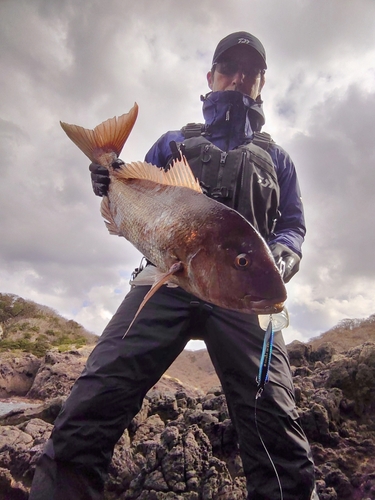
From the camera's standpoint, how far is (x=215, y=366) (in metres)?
2.94

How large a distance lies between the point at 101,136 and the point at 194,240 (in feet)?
5.38

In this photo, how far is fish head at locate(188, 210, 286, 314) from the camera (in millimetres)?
1682

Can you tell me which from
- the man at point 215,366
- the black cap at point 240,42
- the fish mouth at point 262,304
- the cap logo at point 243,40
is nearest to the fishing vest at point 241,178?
the man at point 215,366

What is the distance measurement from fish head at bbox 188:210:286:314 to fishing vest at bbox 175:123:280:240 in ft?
4.39

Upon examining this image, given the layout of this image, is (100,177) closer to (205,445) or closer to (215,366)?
(215,366)

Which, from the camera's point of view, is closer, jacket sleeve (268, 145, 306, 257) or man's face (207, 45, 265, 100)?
jacket sleeve (268, 145, 306, 257)

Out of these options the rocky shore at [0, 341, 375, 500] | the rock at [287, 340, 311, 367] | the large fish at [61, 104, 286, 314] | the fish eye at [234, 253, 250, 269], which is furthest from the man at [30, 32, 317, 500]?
the rock at [287, 340, 311, 367]

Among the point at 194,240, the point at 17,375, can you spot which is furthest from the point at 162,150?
the point at 17,375

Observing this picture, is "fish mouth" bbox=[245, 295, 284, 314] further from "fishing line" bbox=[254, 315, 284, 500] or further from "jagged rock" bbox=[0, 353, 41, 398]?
"jagged rock" bbox=[0, 353, 41, 398]

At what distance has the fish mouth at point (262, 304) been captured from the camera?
167 centimetres

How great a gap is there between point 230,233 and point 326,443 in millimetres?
4408

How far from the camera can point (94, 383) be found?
256 cm

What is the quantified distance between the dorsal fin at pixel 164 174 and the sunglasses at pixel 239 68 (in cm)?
214

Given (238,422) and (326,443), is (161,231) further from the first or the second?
(326,443)
